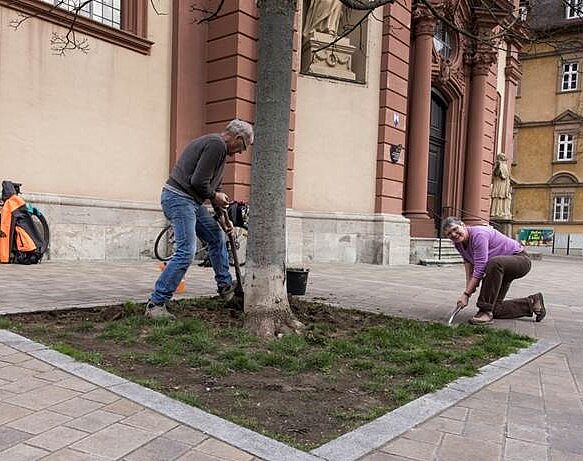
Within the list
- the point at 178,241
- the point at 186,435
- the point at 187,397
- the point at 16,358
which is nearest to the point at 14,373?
the point at 16,358

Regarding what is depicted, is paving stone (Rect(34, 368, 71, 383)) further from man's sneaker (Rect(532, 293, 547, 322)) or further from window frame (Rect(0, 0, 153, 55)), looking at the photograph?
window frame (Rect(0, 0, 153, 55))

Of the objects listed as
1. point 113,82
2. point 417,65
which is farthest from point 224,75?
point 417,65

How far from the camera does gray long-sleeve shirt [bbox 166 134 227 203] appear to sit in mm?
4344

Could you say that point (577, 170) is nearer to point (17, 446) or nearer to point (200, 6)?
point (200, 6)

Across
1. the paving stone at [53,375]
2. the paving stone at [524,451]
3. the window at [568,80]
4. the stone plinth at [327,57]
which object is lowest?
the paving stone at [524,451]

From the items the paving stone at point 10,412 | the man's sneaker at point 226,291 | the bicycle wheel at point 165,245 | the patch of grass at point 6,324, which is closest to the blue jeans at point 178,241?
the man's sneaker at point 226,291

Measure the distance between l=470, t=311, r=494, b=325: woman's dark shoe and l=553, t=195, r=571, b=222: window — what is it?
114ft

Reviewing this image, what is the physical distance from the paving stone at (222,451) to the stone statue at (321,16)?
1127 cm

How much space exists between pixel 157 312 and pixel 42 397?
1.83 m

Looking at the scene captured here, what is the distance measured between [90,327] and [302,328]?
1607 mm

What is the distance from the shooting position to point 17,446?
2111 mm

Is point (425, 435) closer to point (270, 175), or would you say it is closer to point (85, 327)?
point (270, 175)

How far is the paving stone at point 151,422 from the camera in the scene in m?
2.35

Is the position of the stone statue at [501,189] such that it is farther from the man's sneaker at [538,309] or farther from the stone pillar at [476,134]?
the man's sneaker at [538,309]
